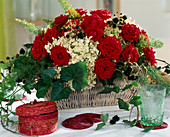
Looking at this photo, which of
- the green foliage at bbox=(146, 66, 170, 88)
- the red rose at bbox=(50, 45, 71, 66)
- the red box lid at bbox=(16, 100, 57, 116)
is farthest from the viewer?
the green foliage at bbox=(146, 66, 170, 88)

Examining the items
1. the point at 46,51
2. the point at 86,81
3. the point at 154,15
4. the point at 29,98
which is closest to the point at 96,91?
the point at 86,81

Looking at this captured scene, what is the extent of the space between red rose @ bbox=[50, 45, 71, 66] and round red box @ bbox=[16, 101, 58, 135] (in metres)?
0.17

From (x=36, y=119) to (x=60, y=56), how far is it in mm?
233

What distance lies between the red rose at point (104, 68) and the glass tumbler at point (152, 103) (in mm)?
129

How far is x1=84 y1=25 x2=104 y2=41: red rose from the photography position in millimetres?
859

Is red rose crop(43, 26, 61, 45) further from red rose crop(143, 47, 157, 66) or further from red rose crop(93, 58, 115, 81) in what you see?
red rose crop(143, 47, 157, 66)

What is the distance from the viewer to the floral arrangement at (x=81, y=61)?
2.66ft

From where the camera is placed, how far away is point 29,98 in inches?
48.6

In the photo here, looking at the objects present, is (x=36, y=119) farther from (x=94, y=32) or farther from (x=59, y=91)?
(x=94, y=32)

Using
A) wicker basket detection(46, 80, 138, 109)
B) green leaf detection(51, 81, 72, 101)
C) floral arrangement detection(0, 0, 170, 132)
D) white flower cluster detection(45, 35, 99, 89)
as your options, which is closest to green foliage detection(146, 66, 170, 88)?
floral arrangement detection(0, 0, 170, 132)

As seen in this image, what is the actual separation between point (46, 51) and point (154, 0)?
7.24 ft

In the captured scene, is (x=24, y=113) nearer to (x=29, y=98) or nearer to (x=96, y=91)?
(x=96, y=91)

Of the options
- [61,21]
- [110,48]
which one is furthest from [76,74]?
[61,21]

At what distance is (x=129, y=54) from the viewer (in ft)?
2.91
